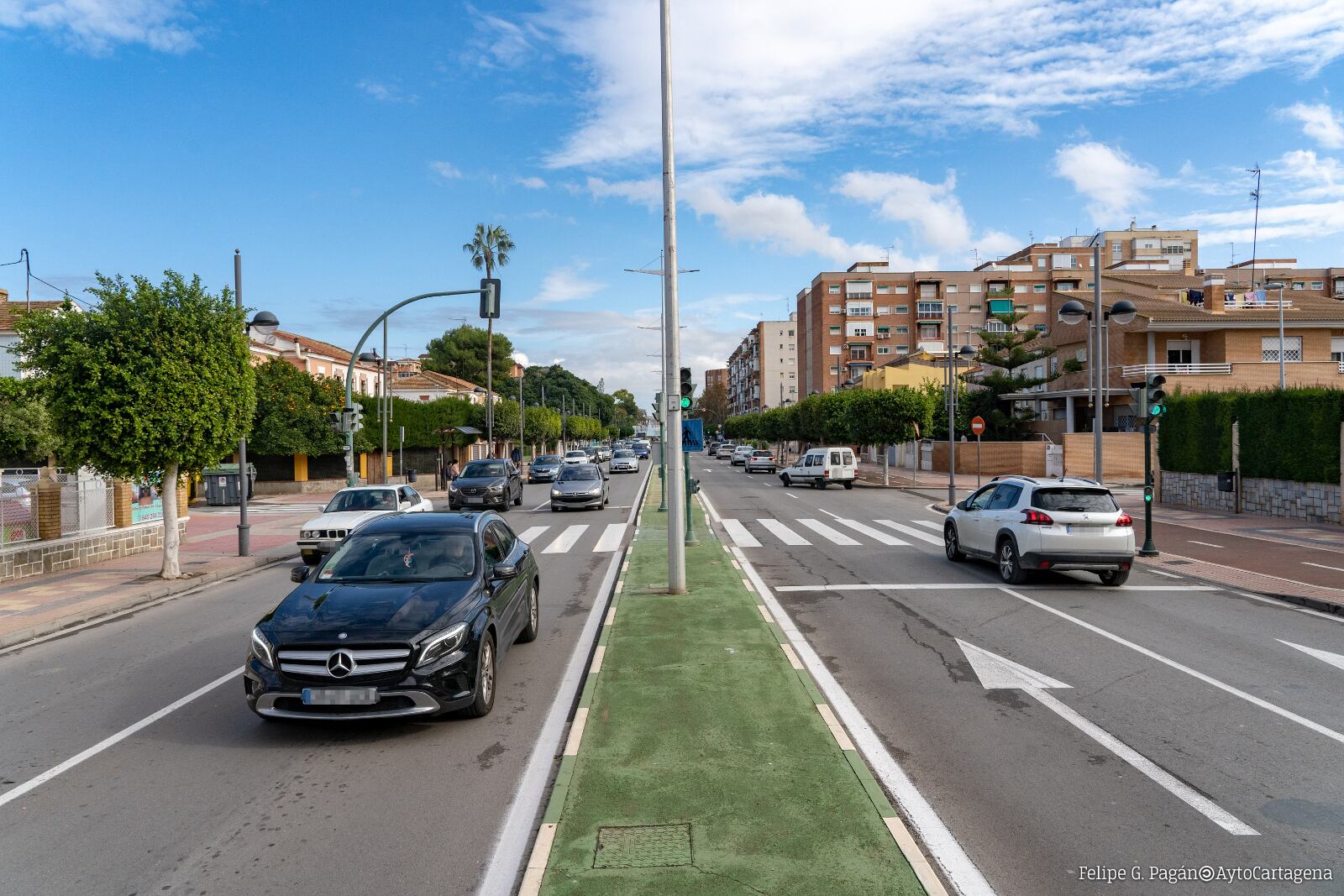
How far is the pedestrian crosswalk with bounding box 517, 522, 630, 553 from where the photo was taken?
17.4 meters

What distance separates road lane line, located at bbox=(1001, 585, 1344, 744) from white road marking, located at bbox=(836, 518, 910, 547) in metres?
6.70

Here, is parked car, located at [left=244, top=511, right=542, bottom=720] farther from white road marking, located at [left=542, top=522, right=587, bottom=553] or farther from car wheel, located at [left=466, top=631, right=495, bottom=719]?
white road marking, located at [left=542, top=522, right=587, bottom=553]

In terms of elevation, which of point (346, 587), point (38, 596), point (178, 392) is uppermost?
point (178, 392)

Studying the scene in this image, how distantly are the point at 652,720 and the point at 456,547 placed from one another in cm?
256

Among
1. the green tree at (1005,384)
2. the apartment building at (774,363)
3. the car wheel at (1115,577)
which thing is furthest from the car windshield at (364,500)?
the apartment building at (774,363)

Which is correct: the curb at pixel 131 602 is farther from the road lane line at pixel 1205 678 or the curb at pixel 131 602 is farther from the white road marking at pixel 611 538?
the road lane line at pixel 1205 678

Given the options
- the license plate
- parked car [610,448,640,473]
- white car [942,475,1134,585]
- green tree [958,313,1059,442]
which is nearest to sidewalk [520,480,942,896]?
the license plate

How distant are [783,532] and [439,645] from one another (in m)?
14.6

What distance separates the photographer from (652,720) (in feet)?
20.5

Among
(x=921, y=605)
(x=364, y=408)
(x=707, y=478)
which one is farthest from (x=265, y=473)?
(x=921, y=605)

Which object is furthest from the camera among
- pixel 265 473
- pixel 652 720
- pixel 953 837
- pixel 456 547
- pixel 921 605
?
pixel 265 473

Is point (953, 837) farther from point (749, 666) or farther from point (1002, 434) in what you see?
point (1002, 434)

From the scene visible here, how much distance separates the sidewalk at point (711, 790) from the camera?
4.07m

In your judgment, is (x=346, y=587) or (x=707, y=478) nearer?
(x=346, y=587)
